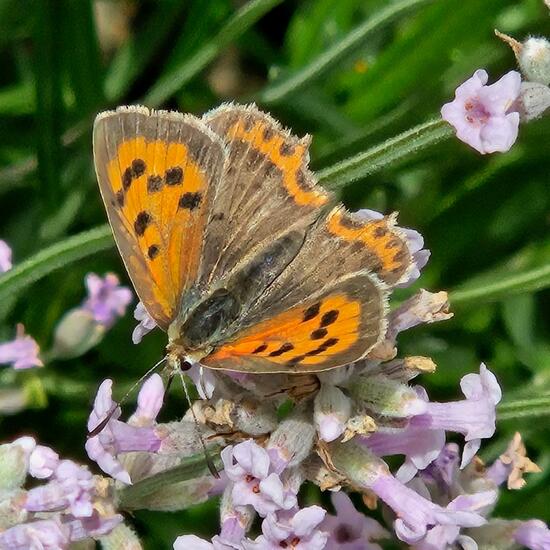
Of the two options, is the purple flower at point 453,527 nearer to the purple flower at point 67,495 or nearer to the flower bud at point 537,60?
the purple flower at point 67,495

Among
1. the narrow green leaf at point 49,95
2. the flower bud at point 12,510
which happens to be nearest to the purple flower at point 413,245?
the flower bud at point 12,510

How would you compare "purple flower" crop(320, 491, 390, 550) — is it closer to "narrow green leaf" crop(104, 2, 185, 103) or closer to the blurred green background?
the blurred green background

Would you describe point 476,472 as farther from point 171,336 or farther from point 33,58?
point 33,58

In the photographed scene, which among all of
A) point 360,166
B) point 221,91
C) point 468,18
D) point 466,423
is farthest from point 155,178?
point 221,91

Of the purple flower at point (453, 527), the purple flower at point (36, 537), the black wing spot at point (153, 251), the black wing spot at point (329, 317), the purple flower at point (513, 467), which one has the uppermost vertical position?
the black wing spot at point (153, 251)

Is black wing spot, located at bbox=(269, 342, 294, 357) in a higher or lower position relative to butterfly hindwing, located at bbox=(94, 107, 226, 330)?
lower

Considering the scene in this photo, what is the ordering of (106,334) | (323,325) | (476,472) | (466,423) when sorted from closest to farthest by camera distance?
(323,325)
(466,423)
(476,472)
(106,334)

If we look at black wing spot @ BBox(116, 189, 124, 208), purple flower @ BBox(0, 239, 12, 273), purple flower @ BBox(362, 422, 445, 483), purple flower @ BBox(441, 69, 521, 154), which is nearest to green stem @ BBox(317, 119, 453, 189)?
purple flower @ BBox(441, 69, 521, 154)
